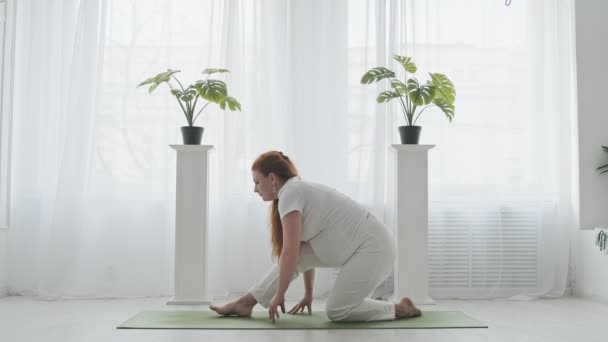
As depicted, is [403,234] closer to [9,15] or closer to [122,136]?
[122,136]

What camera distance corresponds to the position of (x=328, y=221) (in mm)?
3150

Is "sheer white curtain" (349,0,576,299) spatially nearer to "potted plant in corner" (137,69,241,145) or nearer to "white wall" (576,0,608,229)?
"white wall" (576,0,608,229)

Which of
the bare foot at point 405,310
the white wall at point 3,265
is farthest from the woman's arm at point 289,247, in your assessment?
the white wall at point 3,265

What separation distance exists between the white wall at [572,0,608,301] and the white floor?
63 centimetres

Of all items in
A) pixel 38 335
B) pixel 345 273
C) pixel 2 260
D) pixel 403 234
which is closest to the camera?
pixel 38 335

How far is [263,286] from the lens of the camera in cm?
322

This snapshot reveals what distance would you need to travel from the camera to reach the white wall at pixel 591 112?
4.57 m

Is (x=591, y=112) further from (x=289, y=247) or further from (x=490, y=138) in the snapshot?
(x=289, y=247)

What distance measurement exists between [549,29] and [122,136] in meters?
2.95

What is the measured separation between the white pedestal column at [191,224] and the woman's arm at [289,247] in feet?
3.66

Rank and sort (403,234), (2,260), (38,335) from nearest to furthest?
(38,335)
(403,234)
(2,260)

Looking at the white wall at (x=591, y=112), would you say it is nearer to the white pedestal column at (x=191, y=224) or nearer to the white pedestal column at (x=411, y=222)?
the white pedestal column at (x=411, y=222)

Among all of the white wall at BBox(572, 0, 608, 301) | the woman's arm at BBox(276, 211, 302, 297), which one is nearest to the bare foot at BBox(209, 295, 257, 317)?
the woman's arm at BBox(276, 211, 302, 297)

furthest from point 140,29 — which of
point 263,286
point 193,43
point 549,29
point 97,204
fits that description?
point 549,29
